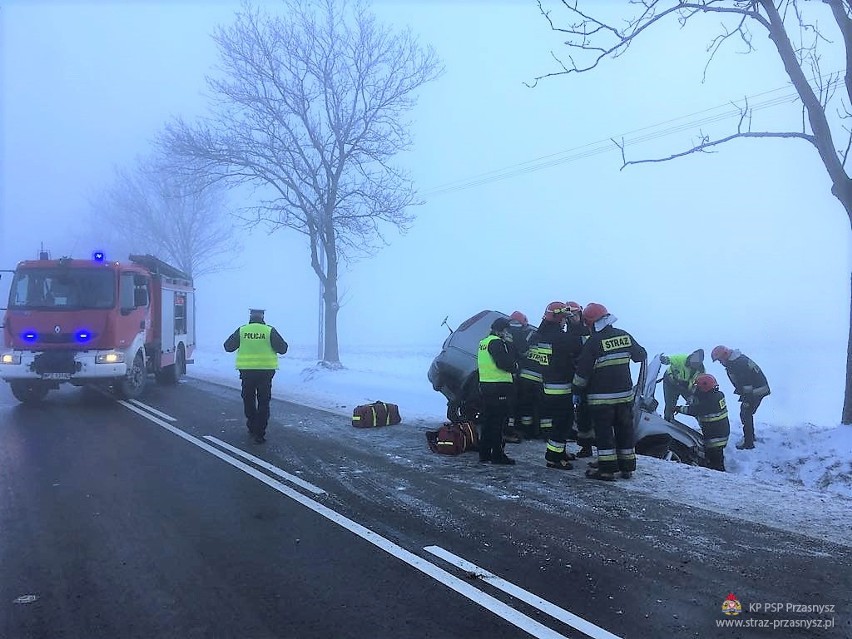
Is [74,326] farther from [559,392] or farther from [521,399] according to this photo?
[559,392]

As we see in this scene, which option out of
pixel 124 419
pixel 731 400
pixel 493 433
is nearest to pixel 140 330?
pixel 124 419

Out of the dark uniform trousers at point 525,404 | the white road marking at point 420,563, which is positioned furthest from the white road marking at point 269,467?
the dark uniform trousers at point 525,404

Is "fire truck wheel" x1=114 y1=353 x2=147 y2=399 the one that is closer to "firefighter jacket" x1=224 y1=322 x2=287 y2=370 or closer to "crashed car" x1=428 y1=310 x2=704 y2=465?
"firefighter jacket" x1=224 y1=322 x2=287 y2=370

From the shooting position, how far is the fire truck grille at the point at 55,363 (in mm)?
11484

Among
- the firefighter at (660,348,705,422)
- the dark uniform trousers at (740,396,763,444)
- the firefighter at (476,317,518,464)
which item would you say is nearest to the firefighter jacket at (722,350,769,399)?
the dark uniform trousers at (740,396,763,444)

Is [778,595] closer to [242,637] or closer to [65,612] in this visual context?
[242,637]

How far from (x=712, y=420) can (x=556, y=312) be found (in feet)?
8.86

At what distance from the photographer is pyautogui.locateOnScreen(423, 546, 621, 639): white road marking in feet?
11.5

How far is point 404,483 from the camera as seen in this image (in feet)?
21.7

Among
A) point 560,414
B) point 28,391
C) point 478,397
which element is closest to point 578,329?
point 560,414

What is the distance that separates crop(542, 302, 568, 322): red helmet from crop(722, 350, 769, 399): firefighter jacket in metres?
3.77

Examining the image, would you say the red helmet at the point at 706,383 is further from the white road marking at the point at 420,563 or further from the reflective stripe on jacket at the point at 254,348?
the reflective stripe on jacket at the point at 254,348

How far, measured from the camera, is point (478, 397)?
911 cm

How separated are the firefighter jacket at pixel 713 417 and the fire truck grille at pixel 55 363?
10244mm
